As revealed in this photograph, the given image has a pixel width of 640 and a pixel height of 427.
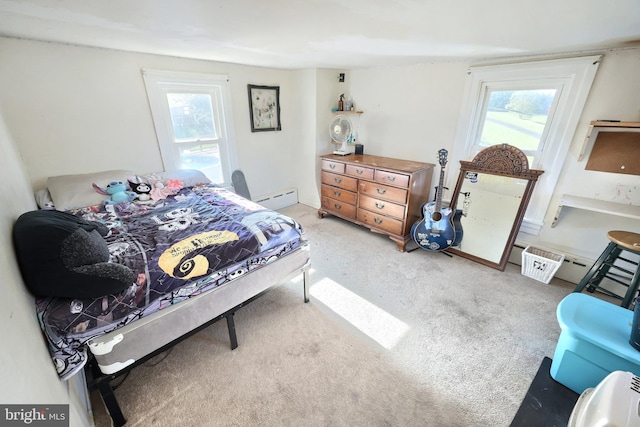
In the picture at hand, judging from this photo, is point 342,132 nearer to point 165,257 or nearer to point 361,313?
point 361,313

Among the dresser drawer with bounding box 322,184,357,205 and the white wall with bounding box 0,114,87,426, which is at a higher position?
→ the white wall with bounding box 0,114,87,426

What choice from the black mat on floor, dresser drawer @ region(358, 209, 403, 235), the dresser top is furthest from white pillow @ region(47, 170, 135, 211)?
the black mat on floor

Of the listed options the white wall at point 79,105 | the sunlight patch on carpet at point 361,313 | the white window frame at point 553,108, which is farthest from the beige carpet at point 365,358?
the white wall at point 79,105

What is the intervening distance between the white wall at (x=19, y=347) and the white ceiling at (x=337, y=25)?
102cm

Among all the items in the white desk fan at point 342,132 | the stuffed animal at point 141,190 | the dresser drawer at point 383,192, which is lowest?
the dresser drawer at point 383,192

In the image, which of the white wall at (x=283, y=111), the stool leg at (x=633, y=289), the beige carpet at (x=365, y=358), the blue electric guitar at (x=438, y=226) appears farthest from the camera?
the blue electric guitar at (x=438, y=226)

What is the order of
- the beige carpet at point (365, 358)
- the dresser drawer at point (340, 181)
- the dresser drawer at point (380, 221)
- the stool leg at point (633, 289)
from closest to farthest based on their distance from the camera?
the beige carpet at point (365, 358) → the stool leg at point (633, 289) → the dresser drawer at point (380, 221) → the dresser drawer at point (340, 181)

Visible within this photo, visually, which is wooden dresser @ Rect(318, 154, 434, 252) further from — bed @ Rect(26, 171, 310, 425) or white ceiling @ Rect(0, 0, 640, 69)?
bed @ Rect(26, 171, 310, 425)

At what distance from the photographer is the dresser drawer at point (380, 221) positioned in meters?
2.82

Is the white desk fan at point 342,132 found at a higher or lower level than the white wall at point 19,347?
higher

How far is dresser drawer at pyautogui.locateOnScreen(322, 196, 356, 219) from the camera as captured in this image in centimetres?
322

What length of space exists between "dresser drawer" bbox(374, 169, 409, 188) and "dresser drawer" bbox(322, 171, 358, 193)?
1.04ft

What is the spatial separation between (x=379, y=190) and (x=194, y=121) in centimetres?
229

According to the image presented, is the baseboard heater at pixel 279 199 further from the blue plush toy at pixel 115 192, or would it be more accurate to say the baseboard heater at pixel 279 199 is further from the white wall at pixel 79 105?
the blue plush toy at pixel 115 192
